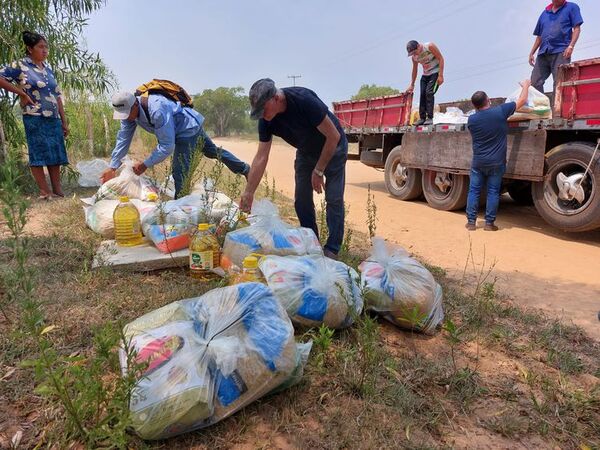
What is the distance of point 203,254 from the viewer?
276 cm

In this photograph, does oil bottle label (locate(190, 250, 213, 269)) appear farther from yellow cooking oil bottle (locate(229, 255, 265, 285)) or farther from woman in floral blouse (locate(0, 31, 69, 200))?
woman in floral blouse (locate(0, 31, 69, 200))

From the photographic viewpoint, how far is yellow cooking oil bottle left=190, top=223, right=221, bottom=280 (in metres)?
2.77

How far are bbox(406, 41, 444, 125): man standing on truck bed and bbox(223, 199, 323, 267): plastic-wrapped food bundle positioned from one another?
15.3 feet

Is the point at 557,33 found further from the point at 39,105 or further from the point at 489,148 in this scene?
the point at 39,105

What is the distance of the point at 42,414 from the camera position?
5.19ft

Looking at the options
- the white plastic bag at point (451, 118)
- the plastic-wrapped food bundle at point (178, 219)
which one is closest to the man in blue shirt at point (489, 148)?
the white plastic bag at point (451, 118)

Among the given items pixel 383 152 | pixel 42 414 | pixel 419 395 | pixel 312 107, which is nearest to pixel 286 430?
pixel 419 395

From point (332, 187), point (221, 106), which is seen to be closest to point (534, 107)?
point (332, 187)

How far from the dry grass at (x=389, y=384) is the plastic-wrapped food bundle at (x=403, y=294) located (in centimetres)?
10

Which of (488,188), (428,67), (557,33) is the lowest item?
(488,188)

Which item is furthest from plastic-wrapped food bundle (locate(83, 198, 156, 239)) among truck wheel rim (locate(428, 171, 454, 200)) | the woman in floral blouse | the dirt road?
truck wheel rim (locate(428, 171, 454, 200))

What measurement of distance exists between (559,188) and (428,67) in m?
2.77

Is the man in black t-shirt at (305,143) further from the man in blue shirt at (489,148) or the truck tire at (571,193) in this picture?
the truck tire at (571,193)

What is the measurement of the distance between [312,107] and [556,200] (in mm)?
3698
